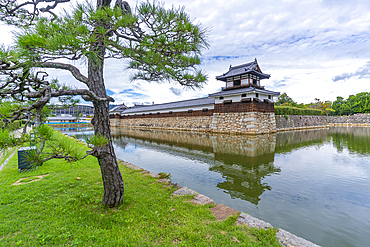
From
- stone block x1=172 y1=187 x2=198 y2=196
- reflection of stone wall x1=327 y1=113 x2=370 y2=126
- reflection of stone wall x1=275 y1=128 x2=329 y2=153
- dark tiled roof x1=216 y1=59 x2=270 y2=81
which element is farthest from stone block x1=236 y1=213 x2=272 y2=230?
reflection of stone wall x1=327 y1=113 x2=370 y2=126

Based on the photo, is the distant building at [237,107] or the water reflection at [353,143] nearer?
the water reflection at [353,143]

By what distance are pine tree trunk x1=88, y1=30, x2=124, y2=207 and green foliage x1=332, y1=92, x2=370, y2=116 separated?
43.3 meters

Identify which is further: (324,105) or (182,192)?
(324,105)

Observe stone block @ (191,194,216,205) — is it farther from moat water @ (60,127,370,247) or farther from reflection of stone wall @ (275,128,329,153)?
reflection of stone wall @ (275,128,329,153)

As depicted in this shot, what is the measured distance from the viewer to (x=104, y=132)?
2586 millimetres

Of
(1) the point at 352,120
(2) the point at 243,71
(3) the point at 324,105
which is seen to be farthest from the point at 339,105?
(2) the point at 243,71

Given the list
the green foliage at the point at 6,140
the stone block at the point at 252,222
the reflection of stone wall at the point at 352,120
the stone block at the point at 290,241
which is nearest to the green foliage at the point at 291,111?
the reflection of stone wall at the point at 352,120

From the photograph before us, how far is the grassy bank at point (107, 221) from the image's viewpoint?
6.32ft

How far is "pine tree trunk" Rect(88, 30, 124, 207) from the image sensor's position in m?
2.52

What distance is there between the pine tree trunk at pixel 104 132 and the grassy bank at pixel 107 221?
23 cm

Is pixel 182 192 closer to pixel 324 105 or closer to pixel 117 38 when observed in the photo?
pixel 117 38

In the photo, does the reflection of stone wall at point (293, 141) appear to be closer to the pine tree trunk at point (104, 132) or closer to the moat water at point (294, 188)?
the moat water at point (294, 188)

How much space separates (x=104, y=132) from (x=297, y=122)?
87.1 feet

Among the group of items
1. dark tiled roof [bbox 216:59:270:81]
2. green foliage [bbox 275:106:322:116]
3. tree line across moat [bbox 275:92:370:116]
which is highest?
dark tiled roof [bbox 216:59:270:81]
